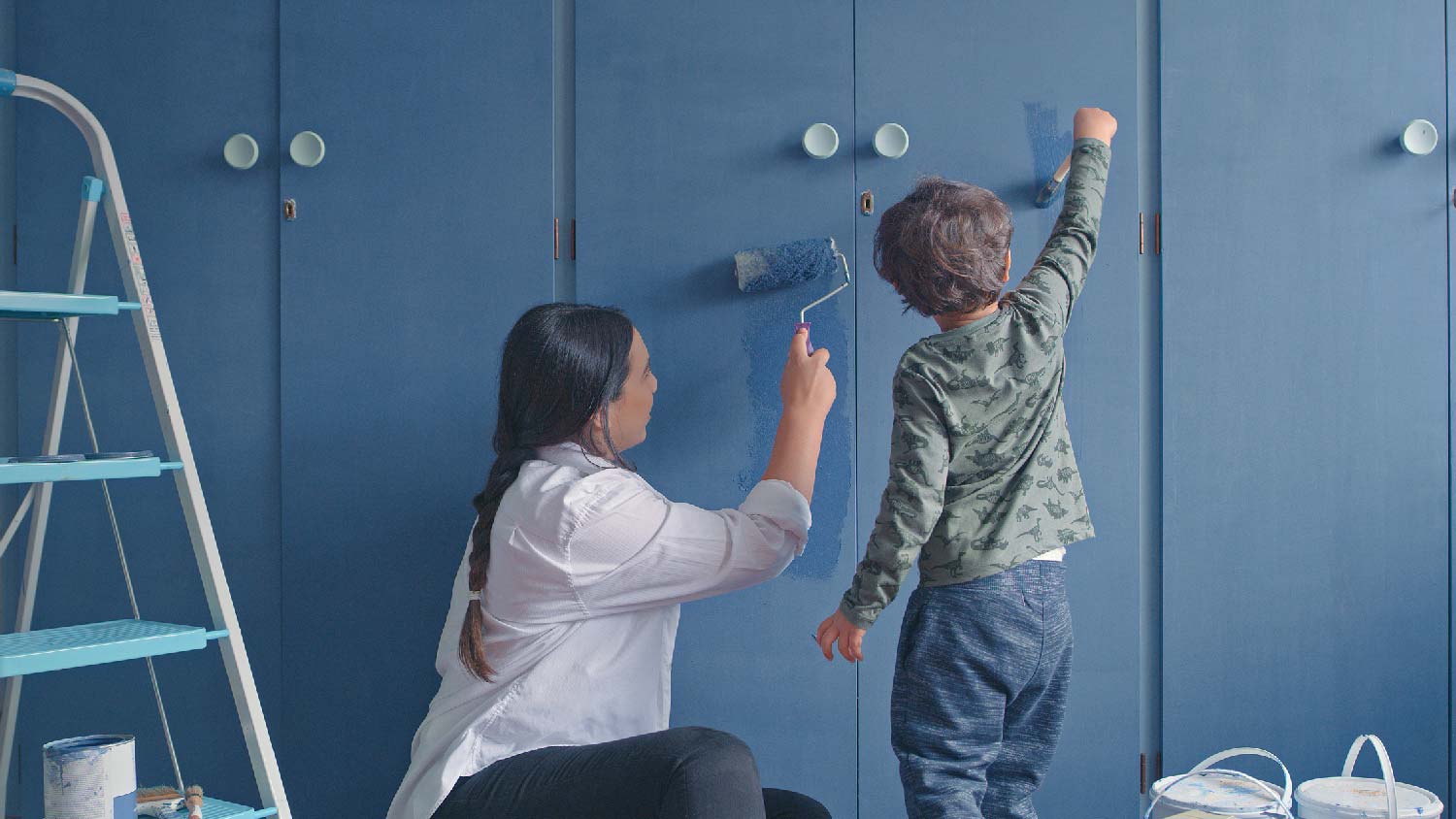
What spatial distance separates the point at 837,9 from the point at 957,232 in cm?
63

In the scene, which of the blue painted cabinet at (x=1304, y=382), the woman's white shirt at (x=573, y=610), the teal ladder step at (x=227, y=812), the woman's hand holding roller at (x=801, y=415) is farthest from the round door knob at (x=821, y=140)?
the teal ladder step at (x=227, y=812)

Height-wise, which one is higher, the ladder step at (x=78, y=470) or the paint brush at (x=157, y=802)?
the ladder step at (x=78, y=470)

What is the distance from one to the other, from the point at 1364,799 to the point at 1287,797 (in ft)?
0.34

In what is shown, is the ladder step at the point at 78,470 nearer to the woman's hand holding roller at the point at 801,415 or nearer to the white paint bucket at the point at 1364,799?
the woman's hand holding roller at the point at 801,415

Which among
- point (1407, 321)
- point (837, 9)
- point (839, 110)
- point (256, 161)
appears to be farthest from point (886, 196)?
point (256, 161)

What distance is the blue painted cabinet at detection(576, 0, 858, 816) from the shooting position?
6.19 feet

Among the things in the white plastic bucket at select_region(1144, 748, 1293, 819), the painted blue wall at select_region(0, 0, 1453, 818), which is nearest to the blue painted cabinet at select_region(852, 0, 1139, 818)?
the painted blue wall at select_region(0, 0, 1453, 818)

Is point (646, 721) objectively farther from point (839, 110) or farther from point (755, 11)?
point (755, 11)

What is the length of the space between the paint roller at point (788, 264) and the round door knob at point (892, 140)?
18 cm

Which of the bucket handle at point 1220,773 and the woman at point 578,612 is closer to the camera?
the woman at point 578,612

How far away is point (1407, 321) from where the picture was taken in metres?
1.85

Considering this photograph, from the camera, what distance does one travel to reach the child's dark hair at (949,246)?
4.78 ft

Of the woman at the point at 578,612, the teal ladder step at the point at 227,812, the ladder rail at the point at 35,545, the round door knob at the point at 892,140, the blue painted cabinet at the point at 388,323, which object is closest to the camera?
the woman at the point at 578,612

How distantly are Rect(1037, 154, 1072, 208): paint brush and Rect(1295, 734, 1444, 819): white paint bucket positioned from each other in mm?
942
